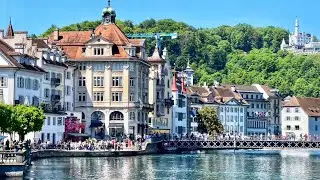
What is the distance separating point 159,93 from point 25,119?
214 feet

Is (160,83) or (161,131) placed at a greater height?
(160,83)

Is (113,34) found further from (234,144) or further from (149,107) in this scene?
(234,144)

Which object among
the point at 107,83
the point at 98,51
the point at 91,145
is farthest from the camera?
the point at 107,83

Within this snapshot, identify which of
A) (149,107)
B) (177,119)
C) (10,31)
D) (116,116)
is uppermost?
(10,31)

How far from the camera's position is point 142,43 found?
151375 millimetres

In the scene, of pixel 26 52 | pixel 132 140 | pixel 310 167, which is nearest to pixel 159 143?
pixel 132 140

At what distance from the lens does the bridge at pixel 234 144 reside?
155 metres

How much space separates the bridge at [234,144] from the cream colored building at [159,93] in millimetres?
6506

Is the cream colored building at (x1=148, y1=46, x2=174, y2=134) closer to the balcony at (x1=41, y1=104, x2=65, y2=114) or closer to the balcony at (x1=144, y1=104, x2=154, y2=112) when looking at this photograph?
the balcony at (x1=144, y1=104, x2=154, y2=112)

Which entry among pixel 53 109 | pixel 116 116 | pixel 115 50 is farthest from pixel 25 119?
pixel 115 50

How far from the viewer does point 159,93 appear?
16500cm

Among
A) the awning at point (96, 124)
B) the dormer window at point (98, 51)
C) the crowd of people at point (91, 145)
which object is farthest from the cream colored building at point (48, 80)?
the awning at point (96, 124)

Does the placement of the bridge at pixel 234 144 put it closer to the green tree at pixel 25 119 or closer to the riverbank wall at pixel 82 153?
the riverbank wall at pixel 82 153

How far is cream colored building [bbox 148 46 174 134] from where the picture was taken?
162m
